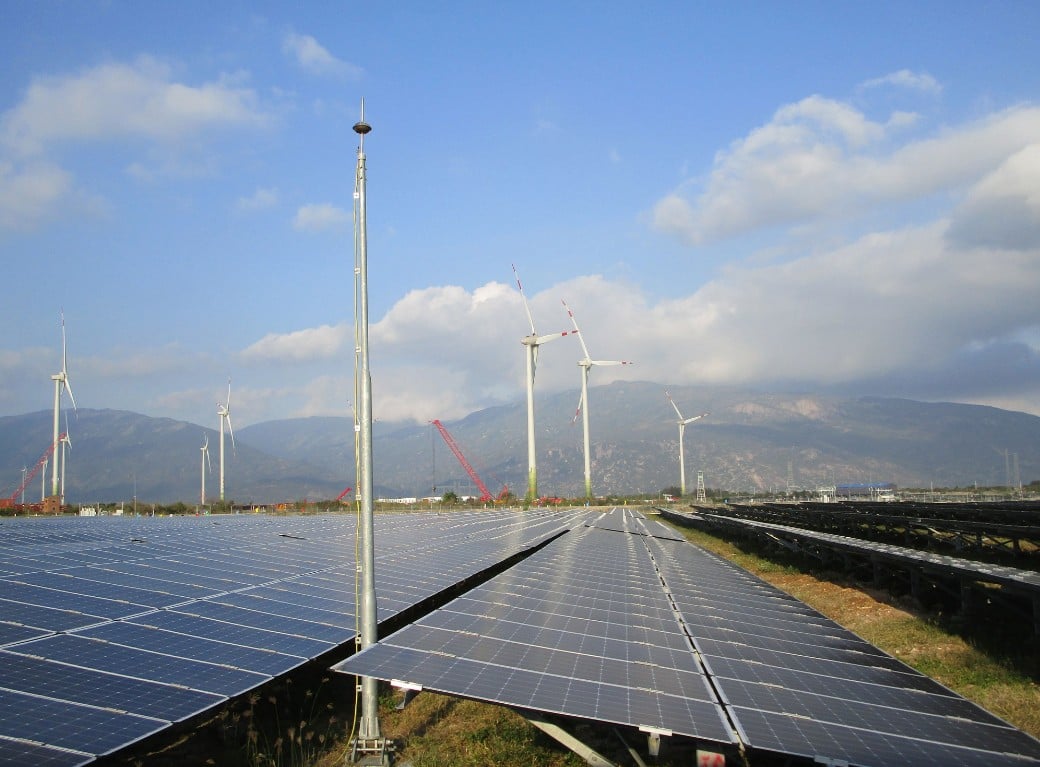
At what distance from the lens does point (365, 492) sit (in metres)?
13.0

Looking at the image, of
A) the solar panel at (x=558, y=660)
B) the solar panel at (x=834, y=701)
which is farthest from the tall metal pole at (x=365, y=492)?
the solar panel at (x=834, y=701)

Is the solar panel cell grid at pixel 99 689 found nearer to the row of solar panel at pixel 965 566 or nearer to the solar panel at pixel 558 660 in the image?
the solar panel at pixel 558 660

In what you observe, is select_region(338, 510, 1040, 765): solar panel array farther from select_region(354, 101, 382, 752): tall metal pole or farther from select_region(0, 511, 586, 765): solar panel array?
select_region(0, 511, 586, 765): solar panel array

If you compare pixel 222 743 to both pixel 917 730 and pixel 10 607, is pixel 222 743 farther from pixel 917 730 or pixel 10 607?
pixel 917 730

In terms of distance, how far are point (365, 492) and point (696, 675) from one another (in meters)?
5.88

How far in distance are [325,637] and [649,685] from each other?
6980 mm

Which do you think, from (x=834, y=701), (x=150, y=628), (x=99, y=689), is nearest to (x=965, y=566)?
(x=834, y=701)

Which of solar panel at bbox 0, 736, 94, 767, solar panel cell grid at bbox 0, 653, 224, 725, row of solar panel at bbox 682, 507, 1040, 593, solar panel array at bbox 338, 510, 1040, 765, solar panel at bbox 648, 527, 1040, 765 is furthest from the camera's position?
row of solar panel at bbox 682, 507, 1040, 593

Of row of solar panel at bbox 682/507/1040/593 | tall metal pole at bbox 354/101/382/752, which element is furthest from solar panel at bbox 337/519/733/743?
row of solar panel at bbox 682/507/1040/593

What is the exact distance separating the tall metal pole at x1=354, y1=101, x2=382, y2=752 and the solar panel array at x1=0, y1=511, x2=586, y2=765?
1.33 m

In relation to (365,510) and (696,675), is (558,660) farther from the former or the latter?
(365,510)

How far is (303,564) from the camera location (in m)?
24.5

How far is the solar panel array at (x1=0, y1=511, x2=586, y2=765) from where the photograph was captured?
9273mm

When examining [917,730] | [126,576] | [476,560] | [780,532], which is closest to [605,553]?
[476,560]
